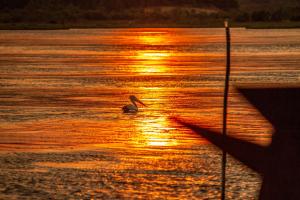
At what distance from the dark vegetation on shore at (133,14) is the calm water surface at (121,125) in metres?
44.1

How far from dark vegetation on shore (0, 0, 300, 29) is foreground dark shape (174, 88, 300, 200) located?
2325 inches

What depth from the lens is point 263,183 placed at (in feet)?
40.8

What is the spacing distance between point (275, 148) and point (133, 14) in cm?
9092

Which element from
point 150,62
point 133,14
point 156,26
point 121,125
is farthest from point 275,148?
point 133,14

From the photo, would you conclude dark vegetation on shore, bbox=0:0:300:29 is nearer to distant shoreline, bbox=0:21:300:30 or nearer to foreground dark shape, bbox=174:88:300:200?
distant shoreline, bbox=0:21:300:30

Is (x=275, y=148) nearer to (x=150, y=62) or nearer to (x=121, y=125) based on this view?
(x=121, y=125)

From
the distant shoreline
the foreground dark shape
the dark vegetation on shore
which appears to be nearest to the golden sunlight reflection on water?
the foreground dark shape

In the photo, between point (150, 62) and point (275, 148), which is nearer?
point (275, 148)

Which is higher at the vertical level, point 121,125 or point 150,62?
point 150,62

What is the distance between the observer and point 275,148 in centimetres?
1502

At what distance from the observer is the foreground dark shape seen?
12.1 meters

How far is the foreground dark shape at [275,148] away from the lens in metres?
12.1

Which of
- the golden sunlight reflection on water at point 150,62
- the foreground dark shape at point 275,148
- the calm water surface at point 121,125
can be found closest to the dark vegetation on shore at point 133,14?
the golden sunlight reflection on water at point 150,62

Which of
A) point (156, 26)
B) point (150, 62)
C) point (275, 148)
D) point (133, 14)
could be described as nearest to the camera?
point (275, 148)
